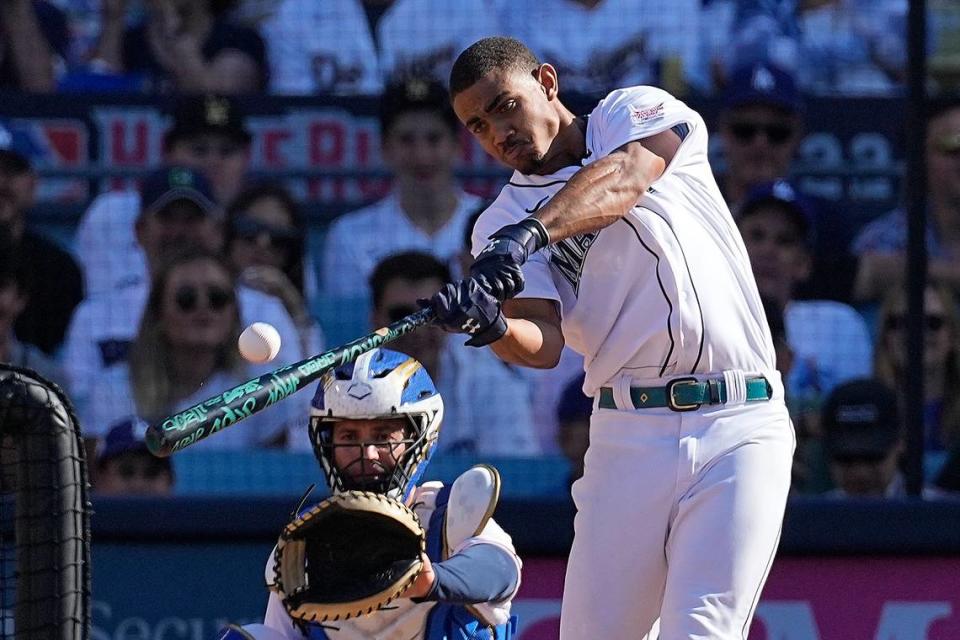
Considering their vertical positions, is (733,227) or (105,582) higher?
(733,227)

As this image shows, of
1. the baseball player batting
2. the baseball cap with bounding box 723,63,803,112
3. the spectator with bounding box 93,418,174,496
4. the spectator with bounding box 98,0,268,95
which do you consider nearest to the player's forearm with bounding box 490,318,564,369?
the baseball player batting

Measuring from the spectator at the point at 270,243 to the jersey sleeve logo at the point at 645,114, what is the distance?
276 cm

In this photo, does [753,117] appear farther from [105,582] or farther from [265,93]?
[105,582]

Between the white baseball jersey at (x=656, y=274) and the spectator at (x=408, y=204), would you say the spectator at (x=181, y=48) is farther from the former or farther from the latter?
the white baseball jersey at (x=656, y=274)

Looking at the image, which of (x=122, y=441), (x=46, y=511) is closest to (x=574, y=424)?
(x=122, y=441)

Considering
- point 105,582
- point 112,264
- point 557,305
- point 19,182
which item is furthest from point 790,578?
point 19,182

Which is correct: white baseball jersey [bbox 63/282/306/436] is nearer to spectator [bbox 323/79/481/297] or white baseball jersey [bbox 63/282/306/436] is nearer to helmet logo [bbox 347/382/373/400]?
spectator [bbox 323/79/481/297]

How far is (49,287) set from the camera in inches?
244

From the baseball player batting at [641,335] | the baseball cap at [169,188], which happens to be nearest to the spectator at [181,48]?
the baseball cap at [169,188]

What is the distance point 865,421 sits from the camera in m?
5.47

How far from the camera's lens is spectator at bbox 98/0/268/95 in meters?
7.05

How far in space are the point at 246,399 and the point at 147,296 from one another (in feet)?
10.5

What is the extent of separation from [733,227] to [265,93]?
3.32 metres

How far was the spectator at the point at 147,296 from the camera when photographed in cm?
605
